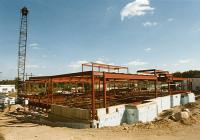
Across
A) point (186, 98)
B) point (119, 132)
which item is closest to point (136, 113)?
point (119, 132)

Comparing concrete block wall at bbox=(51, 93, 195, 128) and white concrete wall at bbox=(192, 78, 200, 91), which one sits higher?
white concrete wall at bbox=(192, 78, 200, 91)

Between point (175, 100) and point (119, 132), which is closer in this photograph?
point (119, 132)

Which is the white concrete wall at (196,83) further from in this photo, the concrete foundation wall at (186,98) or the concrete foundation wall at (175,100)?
the concrete foundation wall at (175,100)

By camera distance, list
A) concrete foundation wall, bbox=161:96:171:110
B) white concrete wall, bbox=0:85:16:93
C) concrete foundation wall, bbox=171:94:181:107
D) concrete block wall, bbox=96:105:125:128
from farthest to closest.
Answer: white concrete wall, bbox=0:85:16:93, concrete foundation wall, bbox=171:94:181:107, concrete foundation wall, bbox=161:96:171:110, concrete block wall, bbox=96:105:125:128

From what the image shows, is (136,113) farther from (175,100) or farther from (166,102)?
(175,100)

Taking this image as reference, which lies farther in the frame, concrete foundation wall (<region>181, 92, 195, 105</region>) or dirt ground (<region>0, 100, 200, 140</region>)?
concrete foundation wall (<region>181, 92, 195, 105</region>)

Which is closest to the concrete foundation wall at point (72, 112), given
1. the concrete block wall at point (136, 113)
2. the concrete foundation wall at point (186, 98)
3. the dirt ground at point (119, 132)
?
the dirt ground at point (119, 132)

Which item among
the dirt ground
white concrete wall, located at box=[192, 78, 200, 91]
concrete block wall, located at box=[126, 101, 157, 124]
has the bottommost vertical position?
the dirt ground

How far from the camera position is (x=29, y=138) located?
11.5 meters

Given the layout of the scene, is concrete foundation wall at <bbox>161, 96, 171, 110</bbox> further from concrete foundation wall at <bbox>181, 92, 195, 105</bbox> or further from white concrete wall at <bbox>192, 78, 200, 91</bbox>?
white concrete wall at <bbox>192, 78, 200, 91</bbox>

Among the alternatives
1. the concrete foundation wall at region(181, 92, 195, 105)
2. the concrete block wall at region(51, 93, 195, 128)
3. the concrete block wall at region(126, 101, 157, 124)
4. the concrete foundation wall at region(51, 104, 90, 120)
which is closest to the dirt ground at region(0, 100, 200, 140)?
the concrete block wall at region(51, 93, 195, 128)

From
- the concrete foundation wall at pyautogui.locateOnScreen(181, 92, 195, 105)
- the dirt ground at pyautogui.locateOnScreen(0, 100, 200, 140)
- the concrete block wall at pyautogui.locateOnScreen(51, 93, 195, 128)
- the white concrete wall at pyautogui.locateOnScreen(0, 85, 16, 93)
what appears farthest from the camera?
the white concrete wall at pyautogui.locateOnScreen(0, 85, 16, 93)

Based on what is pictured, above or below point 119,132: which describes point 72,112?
above

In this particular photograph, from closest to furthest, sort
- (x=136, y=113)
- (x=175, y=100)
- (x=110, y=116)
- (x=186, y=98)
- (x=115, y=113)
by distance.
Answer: (x=110, y=116)
(x=115, y=113)
(x=136, y=113)
(x=175, y=100)
(x=186, y=98)
